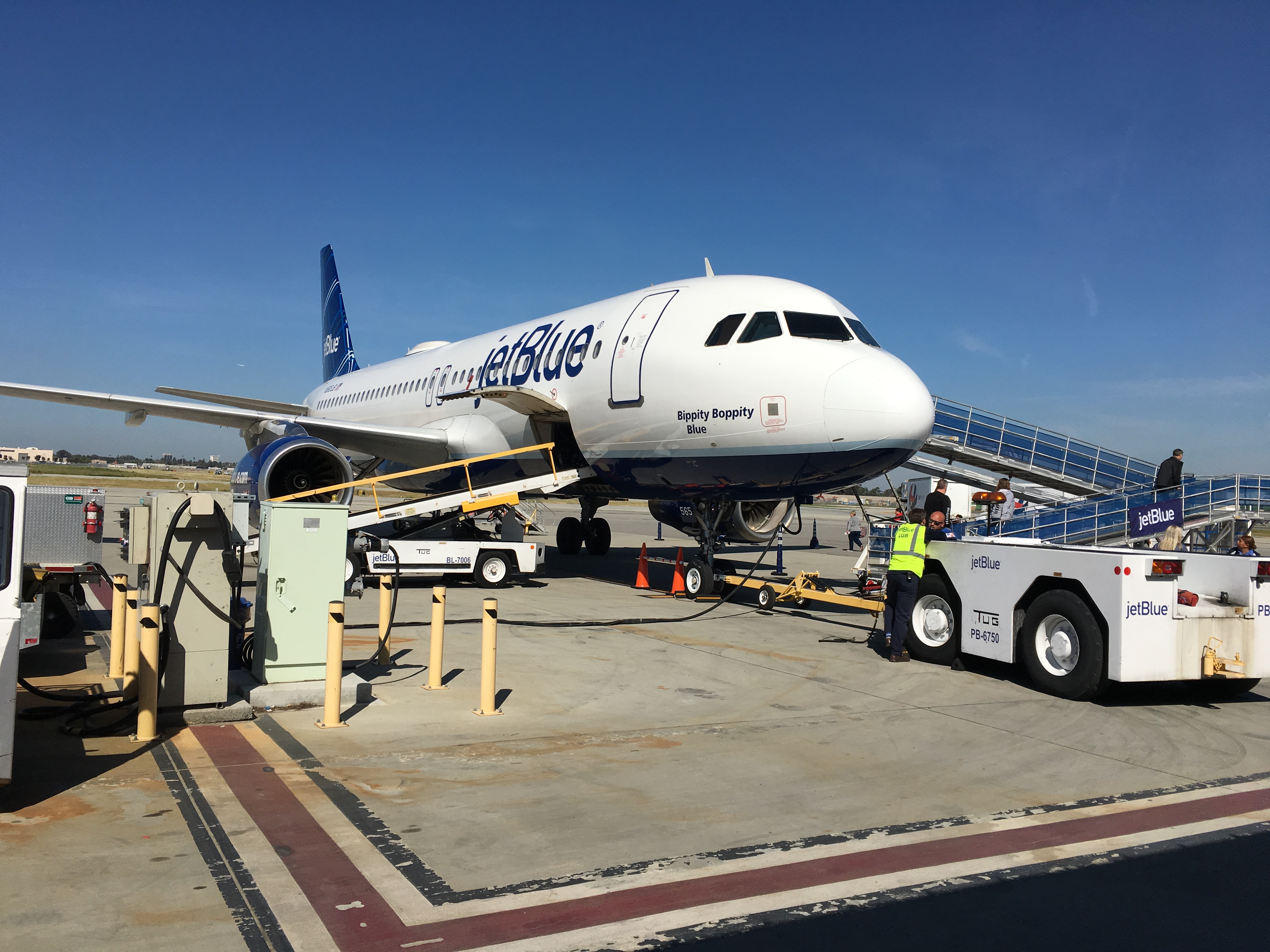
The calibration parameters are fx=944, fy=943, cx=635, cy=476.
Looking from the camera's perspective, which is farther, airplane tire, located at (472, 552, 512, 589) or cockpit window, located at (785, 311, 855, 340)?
airplane tire, located at (472, 552, 512, 589)

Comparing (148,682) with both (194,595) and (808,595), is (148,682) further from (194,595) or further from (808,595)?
(808,595)

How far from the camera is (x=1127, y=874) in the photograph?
4355mm

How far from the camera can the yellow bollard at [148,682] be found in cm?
606

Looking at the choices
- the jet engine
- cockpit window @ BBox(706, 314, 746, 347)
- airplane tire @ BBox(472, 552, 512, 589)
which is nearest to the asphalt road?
cockpit window @ BBox(706, 314, 746, 347)

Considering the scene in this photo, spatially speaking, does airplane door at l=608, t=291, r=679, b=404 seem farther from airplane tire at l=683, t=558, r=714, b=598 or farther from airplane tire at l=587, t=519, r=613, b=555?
airplane tire at l=587, t=519, r=613, b=555

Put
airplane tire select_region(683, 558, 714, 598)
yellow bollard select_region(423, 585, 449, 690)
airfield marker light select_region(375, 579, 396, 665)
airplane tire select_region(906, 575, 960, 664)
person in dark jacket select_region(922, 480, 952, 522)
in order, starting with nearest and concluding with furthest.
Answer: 1. yellow bollard select_region(423, 585, 449, 690)
2. airfield marker light select_region(375, 579, 396, 665)
3. airplane tire select_region(906, 575, 960, 664)
4. person in dark jacket select_region(922, 480, 952, 522)
5. airplane tire select_region(683, 558, 714, 598)

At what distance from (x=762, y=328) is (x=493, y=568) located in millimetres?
6236

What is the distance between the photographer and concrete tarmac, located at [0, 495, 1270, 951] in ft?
12.4

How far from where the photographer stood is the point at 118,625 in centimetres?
851

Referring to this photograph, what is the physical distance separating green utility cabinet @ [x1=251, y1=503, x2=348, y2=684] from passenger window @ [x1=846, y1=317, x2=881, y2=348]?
7.13 m

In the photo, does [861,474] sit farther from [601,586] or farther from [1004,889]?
[1004,889]

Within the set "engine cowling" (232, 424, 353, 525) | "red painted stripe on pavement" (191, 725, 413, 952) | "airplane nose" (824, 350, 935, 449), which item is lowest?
"red painted stripe on pavement" (191, 725, 413, 952)

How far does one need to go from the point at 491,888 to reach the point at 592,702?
11.9 feet

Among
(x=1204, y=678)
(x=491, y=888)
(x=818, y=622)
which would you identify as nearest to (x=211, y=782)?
(x=491, y=888)
